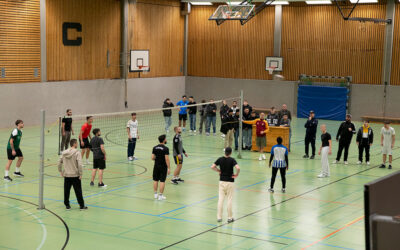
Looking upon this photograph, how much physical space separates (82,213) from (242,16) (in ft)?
53.1

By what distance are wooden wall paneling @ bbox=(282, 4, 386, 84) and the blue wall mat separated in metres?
1.26

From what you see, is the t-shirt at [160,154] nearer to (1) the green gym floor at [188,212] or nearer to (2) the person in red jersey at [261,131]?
(1) the green gym floor at [188,212]

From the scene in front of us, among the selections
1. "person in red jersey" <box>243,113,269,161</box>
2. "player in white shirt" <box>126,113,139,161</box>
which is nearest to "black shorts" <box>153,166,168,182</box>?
"player in white shirt" <box>126,113,139,161</box>

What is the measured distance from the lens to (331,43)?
38250mm

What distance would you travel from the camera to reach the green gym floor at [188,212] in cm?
1157

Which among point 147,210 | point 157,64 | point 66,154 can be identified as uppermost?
point 157,64

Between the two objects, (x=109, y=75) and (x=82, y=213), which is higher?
(x=109, y=75)

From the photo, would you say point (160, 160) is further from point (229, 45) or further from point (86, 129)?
point (229, 45)

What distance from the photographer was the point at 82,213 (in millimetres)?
13766

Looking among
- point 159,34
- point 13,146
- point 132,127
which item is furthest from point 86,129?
point 159,34

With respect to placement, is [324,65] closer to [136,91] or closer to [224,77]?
[224,77]

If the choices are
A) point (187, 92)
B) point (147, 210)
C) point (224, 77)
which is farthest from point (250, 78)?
point (147, 210)

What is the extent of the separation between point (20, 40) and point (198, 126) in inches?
455

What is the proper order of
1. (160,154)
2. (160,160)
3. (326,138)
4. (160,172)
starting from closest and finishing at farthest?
(160,154)
(160,160)
(160,172)
(326,138)
